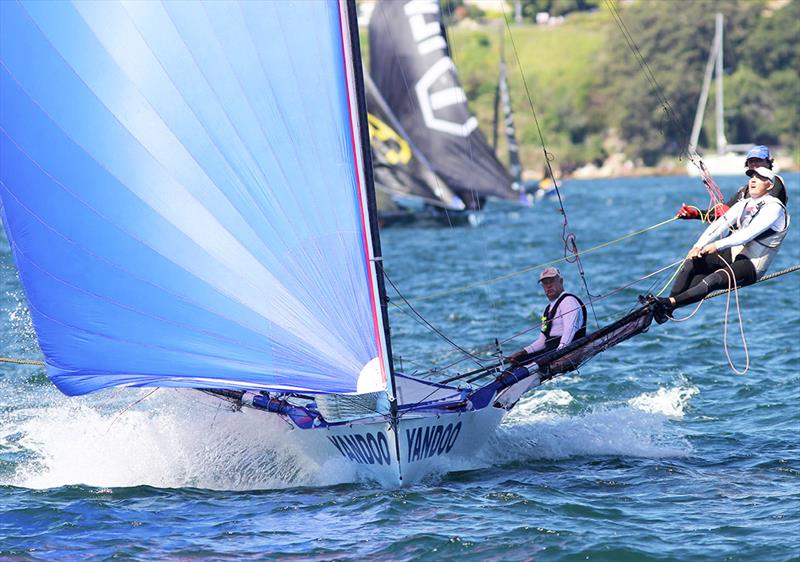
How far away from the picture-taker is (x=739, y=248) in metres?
10.5

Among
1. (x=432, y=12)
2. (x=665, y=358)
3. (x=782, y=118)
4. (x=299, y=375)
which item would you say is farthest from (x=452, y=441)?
(x=782, y=118)

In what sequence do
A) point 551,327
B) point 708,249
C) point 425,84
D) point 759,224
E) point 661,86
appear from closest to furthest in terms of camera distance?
point 759,224 < point 708,249 < point 551,327 < point 425,84 < point 661,86

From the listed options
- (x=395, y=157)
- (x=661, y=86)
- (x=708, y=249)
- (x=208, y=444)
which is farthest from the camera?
(x=661, y=86)

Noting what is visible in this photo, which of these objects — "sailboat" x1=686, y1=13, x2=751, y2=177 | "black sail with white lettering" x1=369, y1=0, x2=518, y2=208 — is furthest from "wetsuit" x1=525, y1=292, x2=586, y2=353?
"sailboat" x1=686, y1=13, x2=751, y2=177

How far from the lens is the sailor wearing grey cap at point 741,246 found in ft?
33.8

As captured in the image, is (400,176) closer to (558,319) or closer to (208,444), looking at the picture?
(558,319)

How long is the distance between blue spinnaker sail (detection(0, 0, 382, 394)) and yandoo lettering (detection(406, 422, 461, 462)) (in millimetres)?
750

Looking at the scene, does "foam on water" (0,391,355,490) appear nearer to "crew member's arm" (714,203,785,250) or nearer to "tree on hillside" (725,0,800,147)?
"crew member's arm" (714,203,785,250)

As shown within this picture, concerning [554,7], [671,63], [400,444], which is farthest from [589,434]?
[554,7]

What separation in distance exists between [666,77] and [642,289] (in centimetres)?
7340

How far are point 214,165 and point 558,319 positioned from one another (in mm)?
3486

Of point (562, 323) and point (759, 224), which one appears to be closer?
point (759, 224)

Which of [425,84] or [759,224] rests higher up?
[425,84]

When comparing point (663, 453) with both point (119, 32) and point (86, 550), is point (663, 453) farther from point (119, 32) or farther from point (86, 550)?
point (119, 32)
